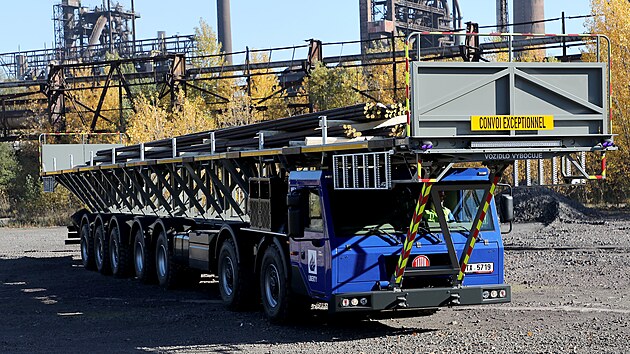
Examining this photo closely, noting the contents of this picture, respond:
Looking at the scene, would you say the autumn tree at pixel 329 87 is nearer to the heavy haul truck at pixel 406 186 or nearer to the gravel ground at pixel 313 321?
the gravel ground at pixel 313 321

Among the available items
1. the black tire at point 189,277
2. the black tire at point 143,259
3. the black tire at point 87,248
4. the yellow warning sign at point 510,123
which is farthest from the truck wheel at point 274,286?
the black tire at point 87,248

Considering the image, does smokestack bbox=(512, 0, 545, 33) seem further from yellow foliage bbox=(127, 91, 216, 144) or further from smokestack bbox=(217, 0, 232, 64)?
yellow foliage bbox=(127, 91, 216, 144)

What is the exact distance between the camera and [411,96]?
10.8 m

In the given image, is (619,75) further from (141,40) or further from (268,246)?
(141,40)

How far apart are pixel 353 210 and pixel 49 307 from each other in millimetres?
6957

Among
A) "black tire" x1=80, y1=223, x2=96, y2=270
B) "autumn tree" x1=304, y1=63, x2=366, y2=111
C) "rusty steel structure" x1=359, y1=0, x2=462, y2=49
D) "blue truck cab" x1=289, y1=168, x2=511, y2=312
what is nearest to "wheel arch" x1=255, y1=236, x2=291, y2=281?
"blue truck cab" x1=289, y1=168, x2=511, y2=312

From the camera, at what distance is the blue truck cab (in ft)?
38.8

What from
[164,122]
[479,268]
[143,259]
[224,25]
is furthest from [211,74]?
[479,268]

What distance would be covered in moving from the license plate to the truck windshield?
470 millimetres

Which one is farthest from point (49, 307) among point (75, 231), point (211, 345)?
point (75, 231)

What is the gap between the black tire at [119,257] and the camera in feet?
72.2

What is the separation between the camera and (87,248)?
2484 centimetres

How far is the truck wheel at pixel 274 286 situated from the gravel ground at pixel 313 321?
0.24 metres

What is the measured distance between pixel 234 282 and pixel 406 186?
3802 mm
